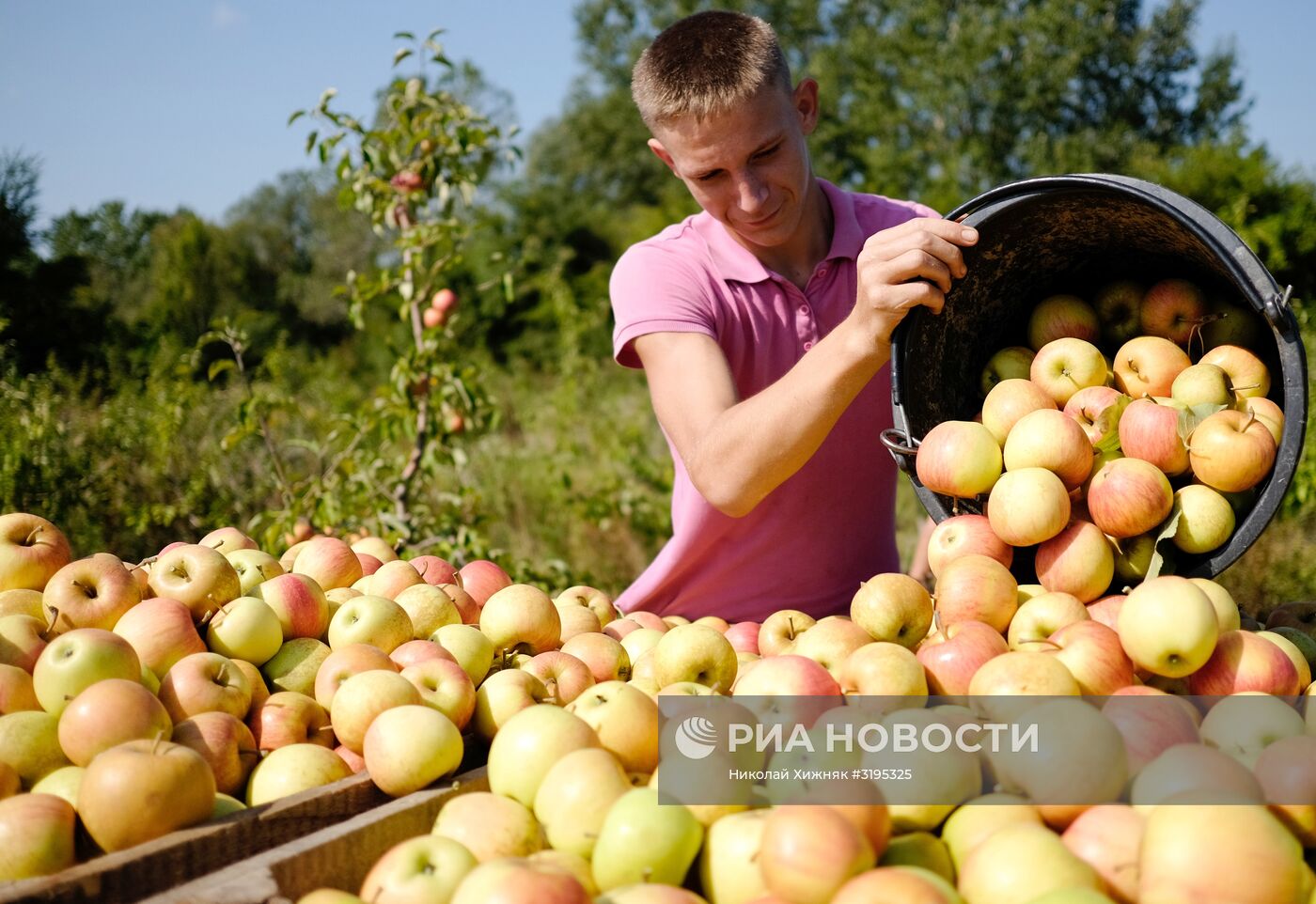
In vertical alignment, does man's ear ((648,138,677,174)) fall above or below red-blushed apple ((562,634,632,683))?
above

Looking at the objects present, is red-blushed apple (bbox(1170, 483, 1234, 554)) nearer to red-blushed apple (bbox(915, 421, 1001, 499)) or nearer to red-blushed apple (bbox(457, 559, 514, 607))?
red-blushed apple (bbox(915, 421, 1001, 499))

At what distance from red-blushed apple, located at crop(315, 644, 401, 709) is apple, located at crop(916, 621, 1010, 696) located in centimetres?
85

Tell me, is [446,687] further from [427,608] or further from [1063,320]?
[1063,320]

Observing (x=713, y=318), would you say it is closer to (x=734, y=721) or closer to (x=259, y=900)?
(x=734, y=721)

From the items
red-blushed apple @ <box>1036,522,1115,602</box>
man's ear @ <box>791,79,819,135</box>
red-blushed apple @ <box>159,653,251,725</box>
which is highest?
man's ear @ <box>791,79,819,135</box>

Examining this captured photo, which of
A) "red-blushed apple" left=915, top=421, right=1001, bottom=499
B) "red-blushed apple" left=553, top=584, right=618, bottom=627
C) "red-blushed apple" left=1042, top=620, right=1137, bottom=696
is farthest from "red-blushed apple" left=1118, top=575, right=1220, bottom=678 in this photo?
"red-blushed apple" left=553, top=584, right=618, bottom=627

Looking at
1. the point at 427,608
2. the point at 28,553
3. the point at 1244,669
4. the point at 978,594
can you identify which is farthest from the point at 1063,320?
the point at 28,553

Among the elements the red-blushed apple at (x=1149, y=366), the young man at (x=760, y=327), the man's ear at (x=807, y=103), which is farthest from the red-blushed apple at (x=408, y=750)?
the man's ear at (x=807, y=103)

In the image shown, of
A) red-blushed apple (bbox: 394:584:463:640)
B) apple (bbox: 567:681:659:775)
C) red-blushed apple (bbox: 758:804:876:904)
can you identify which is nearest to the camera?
red-blushed apple (bbox: 758:804:876:904)

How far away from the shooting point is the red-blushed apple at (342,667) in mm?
1525

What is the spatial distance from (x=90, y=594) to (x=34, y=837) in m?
0.55

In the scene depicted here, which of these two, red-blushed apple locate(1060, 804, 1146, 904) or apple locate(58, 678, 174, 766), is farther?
apple locate(58, 678, 174, 766)

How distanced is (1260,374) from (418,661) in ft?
5.20

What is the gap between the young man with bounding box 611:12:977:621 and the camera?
191 cm
